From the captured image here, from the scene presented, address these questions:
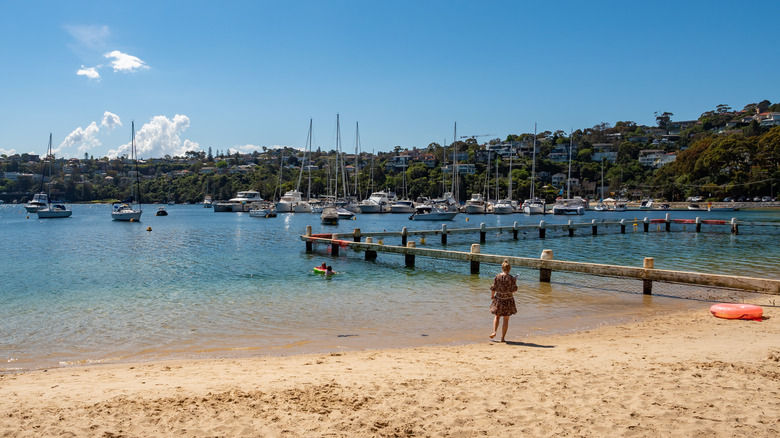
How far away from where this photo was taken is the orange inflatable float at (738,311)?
1292cm

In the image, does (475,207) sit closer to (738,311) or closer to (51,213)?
(51,213)

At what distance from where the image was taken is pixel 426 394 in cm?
712

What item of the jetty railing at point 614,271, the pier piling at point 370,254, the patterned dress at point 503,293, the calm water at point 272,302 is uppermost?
the patterned dress at point 503,293

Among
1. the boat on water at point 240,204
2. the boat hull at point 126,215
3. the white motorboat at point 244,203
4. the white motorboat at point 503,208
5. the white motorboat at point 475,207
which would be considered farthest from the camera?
the boat on water at point 240,204

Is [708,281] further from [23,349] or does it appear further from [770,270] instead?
[23,349]

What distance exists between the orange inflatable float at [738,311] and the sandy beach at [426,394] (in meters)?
3.08

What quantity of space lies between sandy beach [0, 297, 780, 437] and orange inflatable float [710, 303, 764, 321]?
3.08 metres

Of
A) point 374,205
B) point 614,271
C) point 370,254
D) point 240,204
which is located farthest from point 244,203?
point 614,271

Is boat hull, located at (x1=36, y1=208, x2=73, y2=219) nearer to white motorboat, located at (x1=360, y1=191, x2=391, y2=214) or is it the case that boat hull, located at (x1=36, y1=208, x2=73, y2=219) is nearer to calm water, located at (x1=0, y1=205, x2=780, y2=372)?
white motorboat, located at (x1=360, y1=191, x2=391, y2=214)

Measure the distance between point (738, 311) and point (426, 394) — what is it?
418 inches

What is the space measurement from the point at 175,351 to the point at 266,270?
13496mm

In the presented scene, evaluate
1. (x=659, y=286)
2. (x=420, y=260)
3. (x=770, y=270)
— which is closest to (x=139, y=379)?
(x=659, y=286)

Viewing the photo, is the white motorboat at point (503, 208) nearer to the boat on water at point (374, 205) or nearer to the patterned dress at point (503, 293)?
the boat on water at point (374, 205)

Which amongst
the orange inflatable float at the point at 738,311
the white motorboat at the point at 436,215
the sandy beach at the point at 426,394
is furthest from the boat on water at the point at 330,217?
the sandy beach at the point at 426,394
